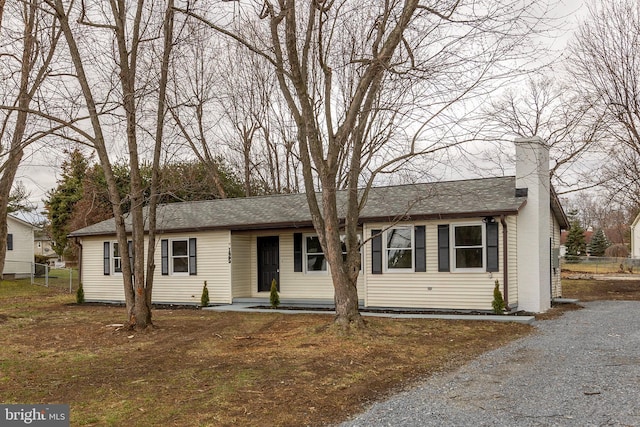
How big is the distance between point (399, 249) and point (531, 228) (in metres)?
3.30

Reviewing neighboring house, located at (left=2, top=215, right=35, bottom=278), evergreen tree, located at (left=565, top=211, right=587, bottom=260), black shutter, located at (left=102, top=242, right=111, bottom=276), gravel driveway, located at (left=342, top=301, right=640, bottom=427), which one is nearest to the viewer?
gravel driveway, located at (left=342, top=301, right=640, bottom=427)

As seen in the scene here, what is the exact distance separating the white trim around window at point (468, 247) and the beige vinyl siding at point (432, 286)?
106mm

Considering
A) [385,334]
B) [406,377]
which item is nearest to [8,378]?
[406,377]

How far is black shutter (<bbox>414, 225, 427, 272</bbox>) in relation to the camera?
14.1 meters

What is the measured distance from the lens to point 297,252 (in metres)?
16.7

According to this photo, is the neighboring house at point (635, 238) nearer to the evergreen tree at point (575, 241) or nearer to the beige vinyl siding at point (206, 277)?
the evergreen tree at point (575, 241)

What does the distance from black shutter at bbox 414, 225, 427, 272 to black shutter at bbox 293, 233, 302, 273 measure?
3921 millimetres

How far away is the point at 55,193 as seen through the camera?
1464 inches

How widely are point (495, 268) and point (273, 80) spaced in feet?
48.1

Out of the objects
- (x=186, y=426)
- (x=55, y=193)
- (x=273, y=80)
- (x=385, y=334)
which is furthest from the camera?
(x=55, y=193)

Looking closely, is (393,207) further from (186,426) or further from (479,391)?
(186,426)

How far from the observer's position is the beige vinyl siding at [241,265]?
55.9ft

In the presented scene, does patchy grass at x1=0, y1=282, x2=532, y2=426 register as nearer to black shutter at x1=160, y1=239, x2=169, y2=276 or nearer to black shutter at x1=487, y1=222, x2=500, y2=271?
black shutter at x1=487, y1=222, x2=500, y2=271

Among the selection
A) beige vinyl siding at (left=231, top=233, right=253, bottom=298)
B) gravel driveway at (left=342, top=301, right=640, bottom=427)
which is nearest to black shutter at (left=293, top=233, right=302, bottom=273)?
beige vinyl siding at (left=231, top=233, right=253, bottom=298)
